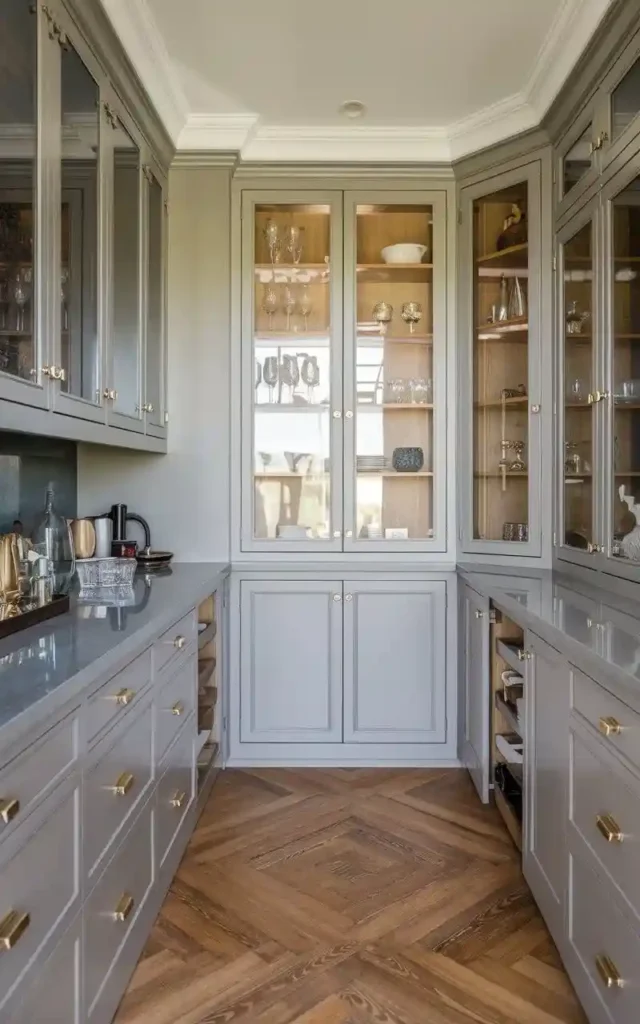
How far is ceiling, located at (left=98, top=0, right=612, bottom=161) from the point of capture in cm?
226

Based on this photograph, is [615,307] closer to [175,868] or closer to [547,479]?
[547,479]

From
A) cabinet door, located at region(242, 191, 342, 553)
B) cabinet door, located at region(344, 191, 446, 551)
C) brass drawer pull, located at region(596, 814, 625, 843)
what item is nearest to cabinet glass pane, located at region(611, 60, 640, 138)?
cabinet door, located at region(344, 191, 446, 551)

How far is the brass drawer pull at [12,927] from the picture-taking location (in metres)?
1.00

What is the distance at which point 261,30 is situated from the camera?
2361mm

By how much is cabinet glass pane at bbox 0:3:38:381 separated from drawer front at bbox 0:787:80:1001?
0.90 m

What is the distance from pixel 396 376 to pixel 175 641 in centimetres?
168

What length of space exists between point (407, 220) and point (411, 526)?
136 centimetres

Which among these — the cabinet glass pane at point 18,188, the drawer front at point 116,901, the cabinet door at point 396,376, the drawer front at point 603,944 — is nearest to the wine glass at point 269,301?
the cabinet door at point 396,376

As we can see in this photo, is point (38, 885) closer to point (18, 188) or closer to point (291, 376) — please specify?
point (18, 188)

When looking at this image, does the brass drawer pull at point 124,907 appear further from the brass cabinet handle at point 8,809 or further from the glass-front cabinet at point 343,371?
the glass-front cabinet at point 343,371

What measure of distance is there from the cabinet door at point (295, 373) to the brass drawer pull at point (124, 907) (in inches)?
66.1

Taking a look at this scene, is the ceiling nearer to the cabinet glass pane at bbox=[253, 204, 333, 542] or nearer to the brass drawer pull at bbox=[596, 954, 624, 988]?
the cabinet glass pane at bbox=[253, 204, 333, 542]

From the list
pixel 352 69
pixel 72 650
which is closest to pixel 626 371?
pixel 352 69

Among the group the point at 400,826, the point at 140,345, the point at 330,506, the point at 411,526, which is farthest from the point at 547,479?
the point at 140,345
